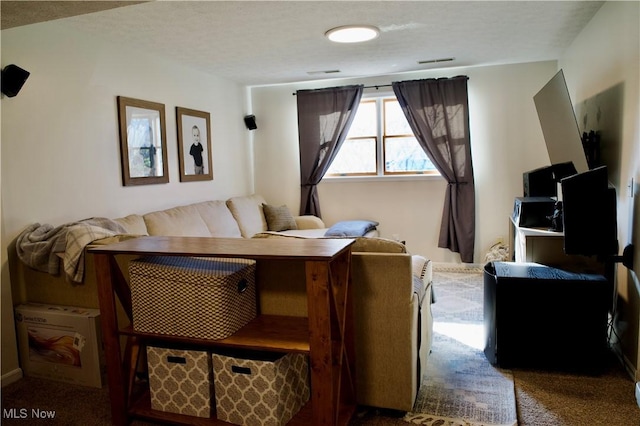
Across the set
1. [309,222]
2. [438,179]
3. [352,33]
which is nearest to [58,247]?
[352,33]

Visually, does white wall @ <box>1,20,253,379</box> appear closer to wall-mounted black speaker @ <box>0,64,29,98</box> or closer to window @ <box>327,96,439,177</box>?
wall-mounted black speaker @ <box>0,64,29,98</box>

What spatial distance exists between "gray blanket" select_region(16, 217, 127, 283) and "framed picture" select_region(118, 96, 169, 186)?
994 millimetres

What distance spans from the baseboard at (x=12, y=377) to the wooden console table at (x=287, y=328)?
90 centimetres

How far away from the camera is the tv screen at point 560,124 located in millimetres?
2947

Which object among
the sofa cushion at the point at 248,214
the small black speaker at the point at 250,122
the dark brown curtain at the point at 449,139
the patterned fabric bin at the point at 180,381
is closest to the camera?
the patterned fabric bin at the point at 180,381

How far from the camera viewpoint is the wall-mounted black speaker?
8.78 ft

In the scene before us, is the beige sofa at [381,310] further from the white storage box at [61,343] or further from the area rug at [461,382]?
the white storage box at [61,343]

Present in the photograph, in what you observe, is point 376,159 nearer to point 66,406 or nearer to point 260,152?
point 260,152

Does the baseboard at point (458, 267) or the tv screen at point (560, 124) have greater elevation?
the tv screen at point (560, 124)

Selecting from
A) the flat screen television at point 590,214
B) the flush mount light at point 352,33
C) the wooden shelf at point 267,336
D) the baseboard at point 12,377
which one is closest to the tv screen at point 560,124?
the flat screen television at point 590,214

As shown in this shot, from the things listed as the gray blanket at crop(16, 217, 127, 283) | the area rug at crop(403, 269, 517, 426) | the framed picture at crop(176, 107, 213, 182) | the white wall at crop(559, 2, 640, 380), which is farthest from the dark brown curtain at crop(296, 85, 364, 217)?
the gray blanket at crop(16, 217, 127, 283)

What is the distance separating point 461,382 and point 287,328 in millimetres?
1145

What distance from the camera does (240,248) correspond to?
200 cm

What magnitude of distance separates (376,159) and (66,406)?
411 centimetres
